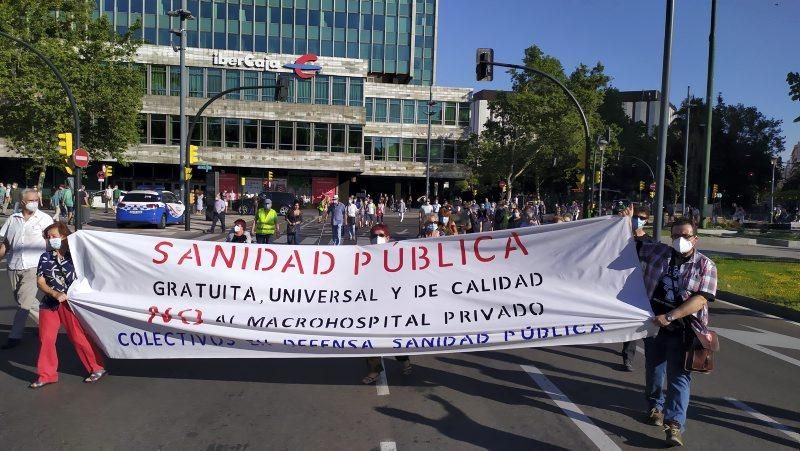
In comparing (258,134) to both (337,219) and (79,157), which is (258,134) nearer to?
(79,157)

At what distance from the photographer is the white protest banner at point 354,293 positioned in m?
5.74

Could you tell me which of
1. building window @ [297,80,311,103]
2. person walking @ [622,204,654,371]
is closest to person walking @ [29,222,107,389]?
person walking @ [622,204,654,371]

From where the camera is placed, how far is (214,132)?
5472cm

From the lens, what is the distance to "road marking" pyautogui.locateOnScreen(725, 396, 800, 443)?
5160mm

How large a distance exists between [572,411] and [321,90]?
54.1m

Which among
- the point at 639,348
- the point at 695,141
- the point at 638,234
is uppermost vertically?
the point at 695,141

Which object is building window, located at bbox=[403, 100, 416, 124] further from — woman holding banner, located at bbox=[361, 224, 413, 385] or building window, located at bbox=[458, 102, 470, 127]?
woman holding banner, located at bbox=[361, 224, 413, 385]

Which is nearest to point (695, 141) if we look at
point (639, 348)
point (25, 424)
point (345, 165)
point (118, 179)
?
point (345, 165)

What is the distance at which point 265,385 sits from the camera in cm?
624

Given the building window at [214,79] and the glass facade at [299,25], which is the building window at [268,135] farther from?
the glass facade at [299,25]

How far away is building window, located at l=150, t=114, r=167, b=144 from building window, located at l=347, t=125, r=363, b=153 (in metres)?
16.2

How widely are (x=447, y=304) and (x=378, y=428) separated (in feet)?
4.42

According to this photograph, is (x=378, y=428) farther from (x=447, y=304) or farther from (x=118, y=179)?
(x=118, y=179)

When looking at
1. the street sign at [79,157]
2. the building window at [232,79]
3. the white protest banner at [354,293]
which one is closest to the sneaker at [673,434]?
the white protest banner at [354,293]
